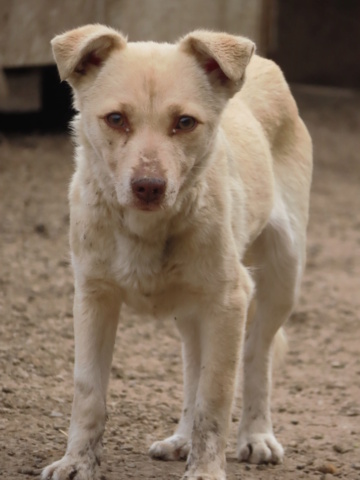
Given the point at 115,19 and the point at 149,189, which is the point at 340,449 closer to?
the point at 149,189

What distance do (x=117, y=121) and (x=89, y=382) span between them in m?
1.06

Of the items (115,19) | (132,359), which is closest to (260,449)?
(132,359)

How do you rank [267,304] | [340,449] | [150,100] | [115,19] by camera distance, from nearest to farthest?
[150,100] < [340,449] < [267,304] < [115,19]

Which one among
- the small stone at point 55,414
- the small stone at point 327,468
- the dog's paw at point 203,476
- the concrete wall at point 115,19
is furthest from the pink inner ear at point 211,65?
the concrete wall at point 115,19

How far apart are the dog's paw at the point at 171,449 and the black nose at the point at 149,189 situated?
142cm

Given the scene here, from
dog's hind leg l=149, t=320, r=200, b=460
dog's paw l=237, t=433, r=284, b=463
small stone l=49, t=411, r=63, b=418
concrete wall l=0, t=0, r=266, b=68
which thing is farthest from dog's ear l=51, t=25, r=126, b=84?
concrete wall l=0, t=0, r=266, b=68

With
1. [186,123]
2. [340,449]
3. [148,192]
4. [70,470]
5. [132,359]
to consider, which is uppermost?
[186,123]

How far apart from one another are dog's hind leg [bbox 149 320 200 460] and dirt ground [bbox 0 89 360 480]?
0.27 feet

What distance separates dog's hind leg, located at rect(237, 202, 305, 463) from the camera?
4.95 meters

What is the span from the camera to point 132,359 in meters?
6.23

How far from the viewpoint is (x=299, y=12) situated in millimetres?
15367

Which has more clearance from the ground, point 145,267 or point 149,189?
point 149,189

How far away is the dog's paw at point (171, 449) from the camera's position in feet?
15.3

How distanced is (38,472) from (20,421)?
73cm
